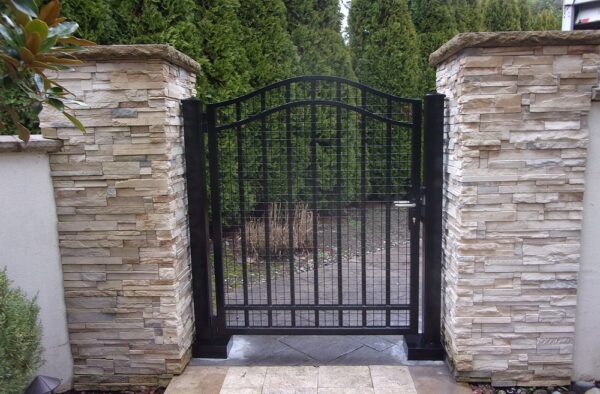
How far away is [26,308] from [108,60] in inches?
52.3

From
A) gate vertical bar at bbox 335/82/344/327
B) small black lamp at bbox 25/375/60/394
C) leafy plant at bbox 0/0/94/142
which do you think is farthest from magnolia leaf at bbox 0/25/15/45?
gate vertical bar at bbox 335/82/344/327

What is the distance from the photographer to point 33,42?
4.99 feet

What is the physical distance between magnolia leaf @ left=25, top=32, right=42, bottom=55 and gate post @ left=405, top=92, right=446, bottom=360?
2032 millimetres

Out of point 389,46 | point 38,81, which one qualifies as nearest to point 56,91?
point 38,81

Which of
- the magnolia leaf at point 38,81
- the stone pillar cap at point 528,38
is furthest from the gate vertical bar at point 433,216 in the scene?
the magnolia leaf at point 38,81

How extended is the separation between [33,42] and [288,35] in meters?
4.44

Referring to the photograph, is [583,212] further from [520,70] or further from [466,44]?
[466,44]

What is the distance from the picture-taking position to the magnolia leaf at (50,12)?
1603 millimetres

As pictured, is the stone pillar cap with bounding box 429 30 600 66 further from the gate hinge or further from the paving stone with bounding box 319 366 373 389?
the paving stone with bounding box 319 366 373 389

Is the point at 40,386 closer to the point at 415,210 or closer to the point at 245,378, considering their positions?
the point at 245,378

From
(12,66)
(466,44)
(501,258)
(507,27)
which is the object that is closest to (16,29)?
(12,66)

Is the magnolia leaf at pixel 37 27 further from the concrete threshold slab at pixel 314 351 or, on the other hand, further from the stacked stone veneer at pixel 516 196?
the concrete threshold slab at pixel 314 351

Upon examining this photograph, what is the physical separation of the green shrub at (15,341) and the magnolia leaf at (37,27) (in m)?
1.09

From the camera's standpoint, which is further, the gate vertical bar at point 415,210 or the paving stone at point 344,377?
the gate vertical bar at point 415,210
